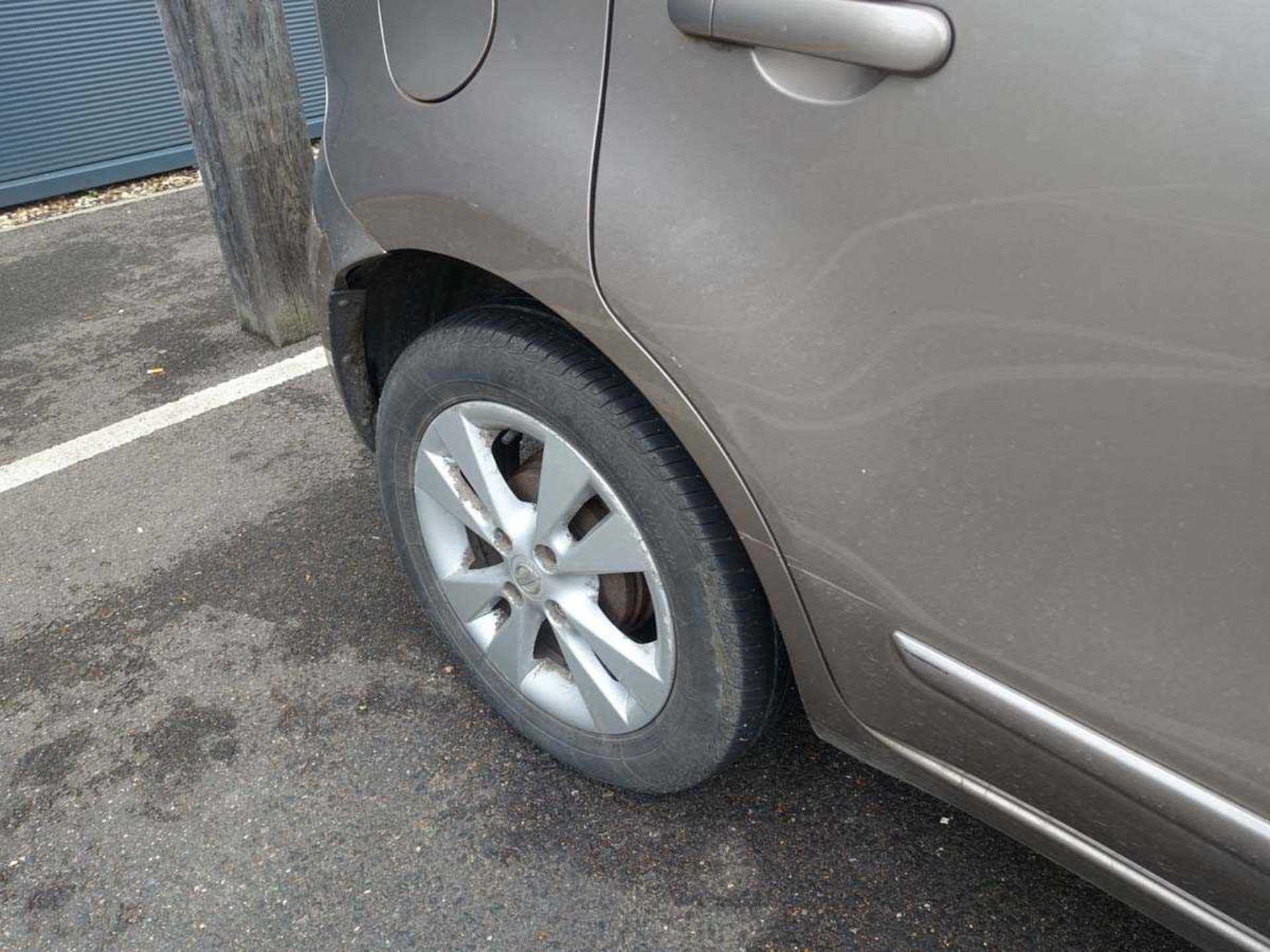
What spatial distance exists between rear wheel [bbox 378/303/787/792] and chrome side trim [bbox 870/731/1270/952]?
276mm

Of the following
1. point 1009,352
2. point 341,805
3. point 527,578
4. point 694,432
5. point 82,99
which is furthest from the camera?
point 82,99

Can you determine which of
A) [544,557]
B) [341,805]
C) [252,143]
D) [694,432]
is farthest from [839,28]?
[252,143]

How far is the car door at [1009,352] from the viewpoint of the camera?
0.88 m

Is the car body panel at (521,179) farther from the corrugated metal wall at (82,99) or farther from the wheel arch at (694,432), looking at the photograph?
the corrugated metal wall at (82,99)

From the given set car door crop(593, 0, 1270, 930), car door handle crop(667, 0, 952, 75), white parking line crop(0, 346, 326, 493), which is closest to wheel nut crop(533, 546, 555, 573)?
car door crop(593, 0, 1270, 930)

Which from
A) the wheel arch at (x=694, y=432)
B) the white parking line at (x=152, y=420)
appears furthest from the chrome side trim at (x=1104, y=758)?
the white parking line at (x=152, y=420)

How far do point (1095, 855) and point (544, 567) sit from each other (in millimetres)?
885

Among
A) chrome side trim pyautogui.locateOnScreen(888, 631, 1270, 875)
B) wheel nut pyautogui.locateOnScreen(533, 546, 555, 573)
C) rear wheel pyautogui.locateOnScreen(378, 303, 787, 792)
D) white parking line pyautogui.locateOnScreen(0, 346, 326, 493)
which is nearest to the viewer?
chrome side trim pyautogui.locateOnScreen(888, 631, 1270, 875)

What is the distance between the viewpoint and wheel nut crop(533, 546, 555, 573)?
1.64 meters

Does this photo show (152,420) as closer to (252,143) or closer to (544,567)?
(252,143)

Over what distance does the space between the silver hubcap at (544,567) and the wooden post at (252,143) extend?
1.40 m

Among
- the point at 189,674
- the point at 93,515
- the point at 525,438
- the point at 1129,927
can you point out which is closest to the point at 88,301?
the point at 93,515

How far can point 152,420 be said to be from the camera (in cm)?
322

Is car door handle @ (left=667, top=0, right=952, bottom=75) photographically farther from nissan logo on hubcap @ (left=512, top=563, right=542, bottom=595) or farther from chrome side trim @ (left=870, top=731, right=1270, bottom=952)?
nissan logo on hubcap @ (left=512, top=563, right=542, bottom=595)
